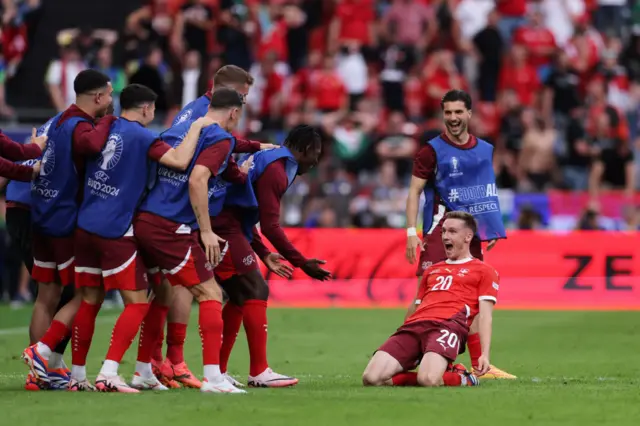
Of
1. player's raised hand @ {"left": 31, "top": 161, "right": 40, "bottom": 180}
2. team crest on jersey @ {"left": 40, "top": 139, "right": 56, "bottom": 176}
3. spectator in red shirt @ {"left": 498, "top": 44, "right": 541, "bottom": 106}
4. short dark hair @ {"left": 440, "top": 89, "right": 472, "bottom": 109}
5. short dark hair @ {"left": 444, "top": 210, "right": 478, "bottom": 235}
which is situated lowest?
short dark hair @ {"left": 444, "top": 210, "right": 478, "bottom": 235}

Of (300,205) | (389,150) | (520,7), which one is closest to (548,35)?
(520,7)

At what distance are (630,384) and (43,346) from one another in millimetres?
4494

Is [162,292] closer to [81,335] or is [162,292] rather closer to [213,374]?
[81,335]

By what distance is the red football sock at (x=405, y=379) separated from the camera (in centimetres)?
1030

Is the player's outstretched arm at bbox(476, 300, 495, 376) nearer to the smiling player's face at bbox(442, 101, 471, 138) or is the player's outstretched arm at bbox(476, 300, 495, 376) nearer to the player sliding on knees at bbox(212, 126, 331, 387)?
the player sliding on knees at bbox(212, 126, 331, 387)

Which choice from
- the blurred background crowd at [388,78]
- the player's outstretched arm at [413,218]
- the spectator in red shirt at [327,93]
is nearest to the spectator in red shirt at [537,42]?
the blurred background crowd at [388,78]

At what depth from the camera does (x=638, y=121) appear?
24.9 meters

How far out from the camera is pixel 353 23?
26.2 meters

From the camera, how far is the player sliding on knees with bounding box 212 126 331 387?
1034 centimetres

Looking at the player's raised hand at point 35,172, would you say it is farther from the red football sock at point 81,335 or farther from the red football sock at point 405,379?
the red football sock at point 405,379

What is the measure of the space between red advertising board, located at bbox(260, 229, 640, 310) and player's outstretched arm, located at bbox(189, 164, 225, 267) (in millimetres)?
11473

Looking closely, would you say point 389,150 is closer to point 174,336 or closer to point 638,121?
point 638,121

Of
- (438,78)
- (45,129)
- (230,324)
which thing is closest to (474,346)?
(230,324)

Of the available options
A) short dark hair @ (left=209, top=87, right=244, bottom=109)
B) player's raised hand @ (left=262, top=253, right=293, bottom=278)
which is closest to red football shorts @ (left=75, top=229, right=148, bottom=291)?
short dark hair @ (left=209, top=87, right=244, bottom=109)
